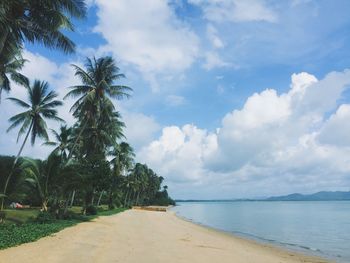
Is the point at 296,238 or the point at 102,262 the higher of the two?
the point at 296,238

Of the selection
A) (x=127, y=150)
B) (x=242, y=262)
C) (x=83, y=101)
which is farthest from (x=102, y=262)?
(x=127, y=150)

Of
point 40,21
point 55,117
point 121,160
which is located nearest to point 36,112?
point 55,117

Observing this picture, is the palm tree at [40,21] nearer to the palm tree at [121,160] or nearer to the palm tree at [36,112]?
the palm tree at [36,112]

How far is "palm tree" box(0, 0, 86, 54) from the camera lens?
15164mm

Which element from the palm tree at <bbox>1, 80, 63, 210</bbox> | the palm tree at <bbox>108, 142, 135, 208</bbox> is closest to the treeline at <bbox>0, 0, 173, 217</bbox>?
Result: the palm tree at <bbox>1, 80, 63, 210</bbox>

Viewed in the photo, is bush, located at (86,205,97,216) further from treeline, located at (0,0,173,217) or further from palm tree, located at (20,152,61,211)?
palm tree, located at (20,152,61,211)

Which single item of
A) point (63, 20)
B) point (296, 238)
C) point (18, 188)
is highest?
point (63, 20)

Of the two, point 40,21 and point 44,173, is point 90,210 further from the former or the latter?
point 40,21

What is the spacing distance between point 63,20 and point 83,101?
12963mm

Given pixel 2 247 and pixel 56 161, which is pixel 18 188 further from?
pixel 2 247

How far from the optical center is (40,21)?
15969 mm

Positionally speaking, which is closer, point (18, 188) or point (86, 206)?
point (18, 188)

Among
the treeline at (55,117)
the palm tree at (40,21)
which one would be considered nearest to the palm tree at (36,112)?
the treeline at (55,117)

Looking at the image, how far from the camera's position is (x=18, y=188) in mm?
22406
